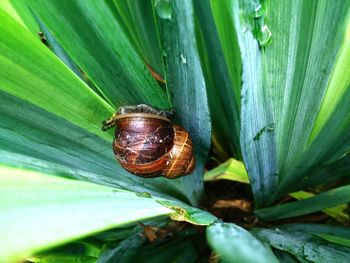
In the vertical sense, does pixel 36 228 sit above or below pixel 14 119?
below

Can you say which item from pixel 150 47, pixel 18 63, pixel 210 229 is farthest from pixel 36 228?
pixel 150 47

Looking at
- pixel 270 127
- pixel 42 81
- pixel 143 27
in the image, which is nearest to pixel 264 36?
pixel 270 127

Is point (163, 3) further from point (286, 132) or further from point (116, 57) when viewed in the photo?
point (286, 132)

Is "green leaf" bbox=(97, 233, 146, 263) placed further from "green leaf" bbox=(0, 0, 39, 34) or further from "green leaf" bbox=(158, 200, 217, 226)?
"green leaf" bbox=(0, 0, 39, 34)

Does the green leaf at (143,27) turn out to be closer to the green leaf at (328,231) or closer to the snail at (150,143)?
the snail at (150,143)

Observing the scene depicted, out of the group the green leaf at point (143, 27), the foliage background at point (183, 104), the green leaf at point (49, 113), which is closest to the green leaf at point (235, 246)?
the foliage background at point (183, 104)
